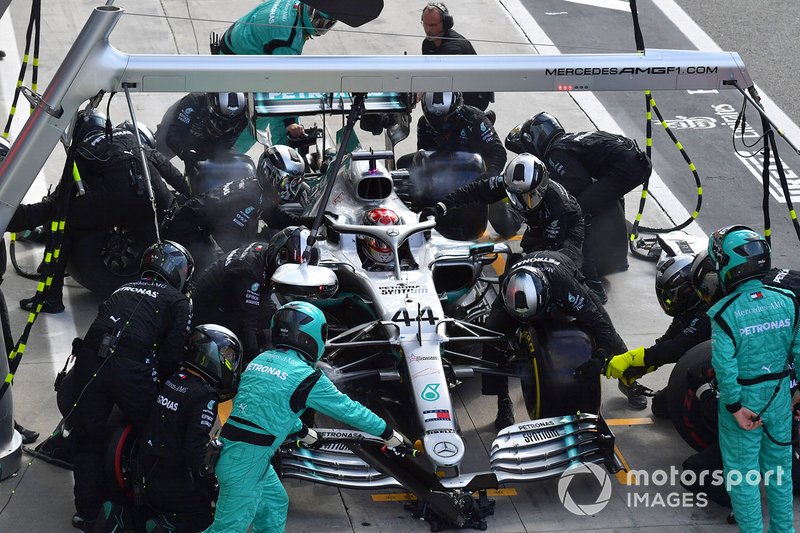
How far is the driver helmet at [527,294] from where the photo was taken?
27.6ft

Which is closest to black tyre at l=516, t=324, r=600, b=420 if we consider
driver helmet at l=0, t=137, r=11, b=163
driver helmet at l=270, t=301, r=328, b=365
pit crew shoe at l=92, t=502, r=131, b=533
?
driver helmet at l=270, t=301, r=328, b=365

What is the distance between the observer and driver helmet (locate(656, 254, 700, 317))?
8.83 metres

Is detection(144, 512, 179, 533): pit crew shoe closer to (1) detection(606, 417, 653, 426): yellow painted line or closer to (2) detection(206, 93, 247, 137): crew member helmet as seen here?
(1) detection(606, 417, 653, 426): yellow painted line

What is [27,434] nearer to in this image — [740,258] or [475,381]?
[475,381]

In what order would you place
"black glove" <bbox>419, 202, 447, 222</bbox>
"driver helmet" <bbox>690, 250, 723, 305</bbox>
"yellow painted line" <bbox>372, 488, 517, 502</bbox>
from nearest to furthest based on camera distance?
"yellow painted line" <bbox>372, 488, 517, 502</bbox>, "driver helmet" <bbox>690, 250, 723, 305</bbox>, "black glove" <bbox>419, 202, 447, 222</bbox>

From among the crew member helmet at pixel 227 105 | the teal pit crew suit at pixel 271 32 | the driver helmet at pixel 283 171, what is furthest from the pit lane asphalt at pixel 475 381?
the teal pit crew suit at pixel 271 32

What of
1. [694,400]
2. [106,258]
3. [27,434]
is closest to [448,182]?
[106,258]

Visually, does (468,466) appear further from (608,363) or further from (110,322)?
(110,322)

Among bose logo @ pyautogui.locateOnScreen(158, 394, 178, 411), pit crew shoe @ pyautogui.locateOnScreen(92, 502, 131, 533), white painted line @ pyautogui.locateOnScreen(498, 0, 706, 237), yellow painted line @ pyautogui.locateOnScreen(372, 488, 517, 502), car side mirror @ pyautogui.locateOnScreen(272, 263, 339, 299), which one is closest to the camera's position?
bose logo @ pyautogui.locateOnScreen(158, 394, 178, 411)

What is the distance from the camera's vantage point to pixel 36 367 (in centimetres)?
953

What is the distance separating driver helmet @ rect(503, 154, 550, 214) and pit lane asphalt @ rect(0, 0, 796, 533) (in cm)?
156

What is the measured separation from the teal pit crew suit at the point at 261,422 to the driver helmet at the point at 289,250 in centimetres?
171

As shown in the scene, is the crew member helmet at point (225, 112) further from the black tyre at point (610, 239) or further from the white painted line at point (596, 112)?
the black tyre at point (610, 239)

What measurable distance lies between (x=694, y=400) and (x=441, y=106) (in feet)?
13.9
